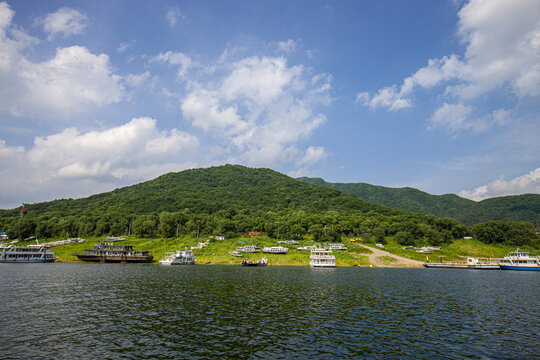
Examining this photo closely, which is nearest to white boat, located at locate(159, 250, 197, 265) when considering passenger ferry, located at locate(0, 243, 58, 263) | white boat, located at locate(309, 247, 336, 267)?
passenger ferry, located at locate(0, 243, 58, 263)

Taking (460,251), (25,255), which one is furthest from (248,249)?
(460,251)

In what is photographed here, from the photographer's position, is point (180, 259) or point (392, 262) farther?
point (392, 262)

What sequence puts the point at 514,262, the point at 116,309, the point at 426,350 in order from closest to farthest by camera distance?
the point at 426,350 → the point at 116,309 → the point at 514,262

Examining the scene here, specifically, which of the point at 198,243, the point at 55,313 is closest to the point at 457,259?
the point at 198,243

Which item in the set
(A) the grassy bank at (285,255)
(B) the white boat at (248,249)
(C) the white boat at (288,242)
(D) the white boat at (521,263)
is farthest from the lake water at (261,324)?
(C) the white boat at (288,242)

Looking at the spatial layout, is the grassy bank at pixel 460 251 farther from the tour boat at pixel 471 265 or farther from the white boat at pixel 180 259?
the white boat at pixel 180 259

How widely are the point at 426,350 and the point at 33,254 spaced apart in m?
170

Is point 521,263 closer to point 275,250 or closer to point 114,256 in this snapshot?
point 275,250

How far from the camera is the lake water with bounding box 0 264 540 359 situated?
24.2 metres

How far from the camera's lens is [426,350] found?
24984 millimetres

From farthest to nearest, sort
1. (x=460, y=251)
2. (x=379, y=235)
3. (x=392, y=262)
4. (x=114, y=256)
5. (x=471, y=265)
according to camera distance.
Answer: (x=379, y=235) → (x=460, y=251) → (x=392, y=262) → (x=114, y=256) → (x=471, y=265)

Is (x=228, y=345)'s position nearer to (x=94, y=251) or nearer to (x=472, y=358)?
(x=472, y=358)

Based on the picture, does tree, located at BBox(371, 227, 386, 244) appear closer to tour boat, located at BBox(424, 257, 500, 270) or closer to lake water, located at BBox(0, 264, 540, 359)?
tour boat, located at BBox(424, 257, 500, 270)

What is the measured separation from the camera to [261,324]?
104 feet
